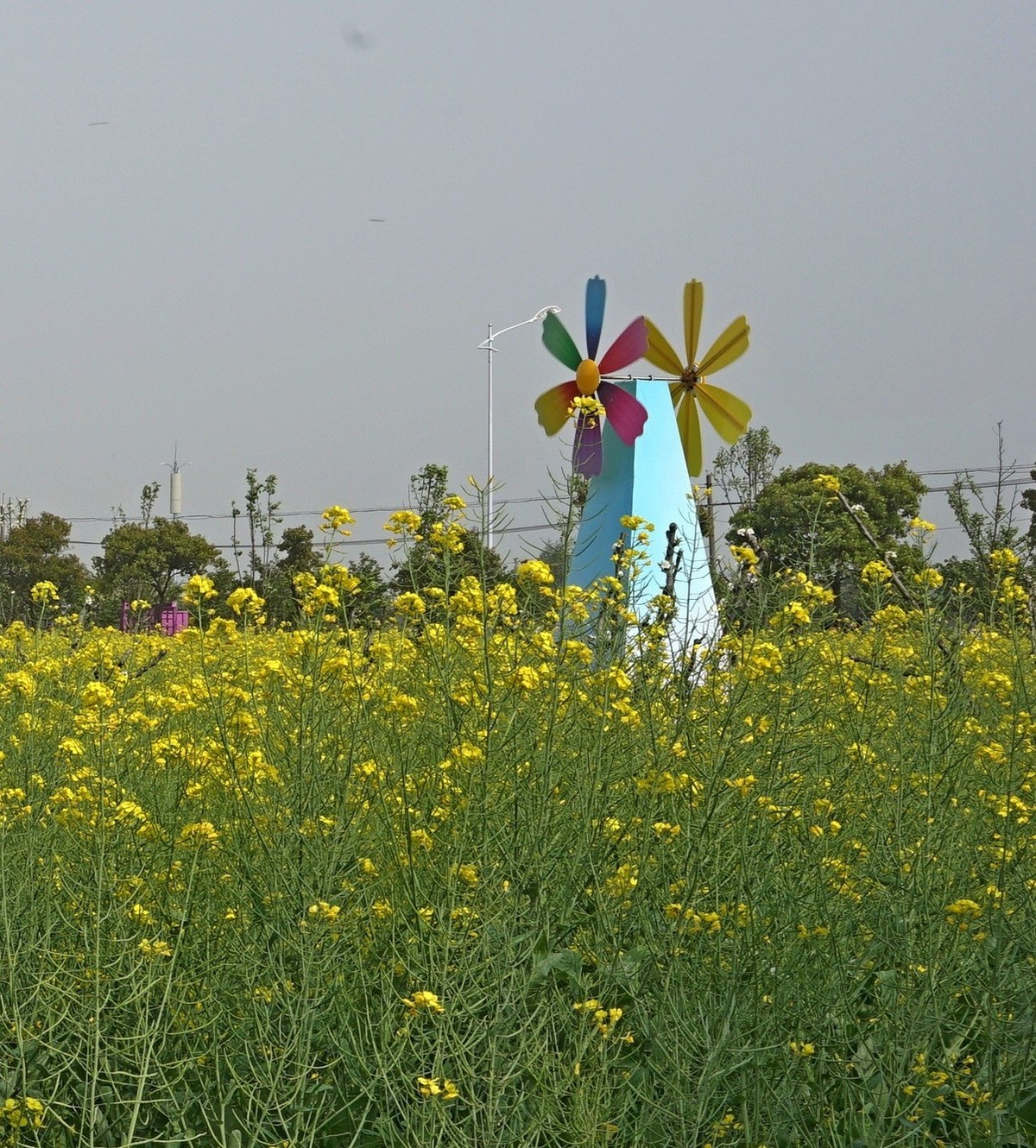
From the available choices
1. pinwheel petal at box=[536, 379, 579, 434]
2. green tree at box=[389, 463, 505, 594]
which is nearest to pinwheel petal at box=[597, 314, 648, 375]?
pinwheel petal at box=[536, 379, 579, 434]

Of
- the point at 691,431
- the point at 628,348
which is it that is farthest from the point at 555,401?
the point at 691,431

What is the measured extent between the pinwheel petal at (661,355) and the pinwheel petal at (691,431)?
0.77ft

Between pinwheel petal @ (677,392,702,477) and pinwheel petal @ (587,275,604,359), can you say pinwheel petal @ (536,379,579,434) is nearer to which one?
pinwheel petal @ (587,275,604,359)

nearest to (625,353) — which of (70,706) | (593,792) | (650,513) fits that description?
(650,513)

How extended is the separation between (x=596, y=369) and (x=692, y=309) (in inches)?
37.6

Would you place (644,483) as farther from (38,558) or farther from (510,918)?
(38,558)

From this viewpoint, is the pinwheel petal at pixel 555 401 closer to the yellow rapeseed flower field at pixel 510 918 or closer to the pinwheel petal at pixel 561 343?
the pinwheel petal at pixel 561 343

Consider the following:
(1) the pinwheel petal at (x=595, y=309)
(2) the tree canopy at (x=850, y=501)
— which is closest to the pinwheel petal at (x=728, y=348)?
(1) the pinwheel petal at (x=595, y=309)

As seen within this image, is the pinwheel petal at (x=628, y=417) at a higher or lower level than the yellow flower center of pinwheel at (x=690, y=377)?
lower

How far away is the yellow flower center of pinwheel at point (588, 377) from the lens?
32.9ft

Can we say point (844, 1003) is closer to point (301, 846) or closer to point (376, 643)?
point (301, 846)

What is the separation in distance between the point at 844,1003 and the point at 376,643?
2125mm

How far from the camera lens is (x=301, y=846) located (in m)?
2.73

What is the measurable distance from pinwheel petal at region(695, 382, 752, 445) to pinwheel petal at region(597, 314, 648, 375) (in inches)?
26.3
